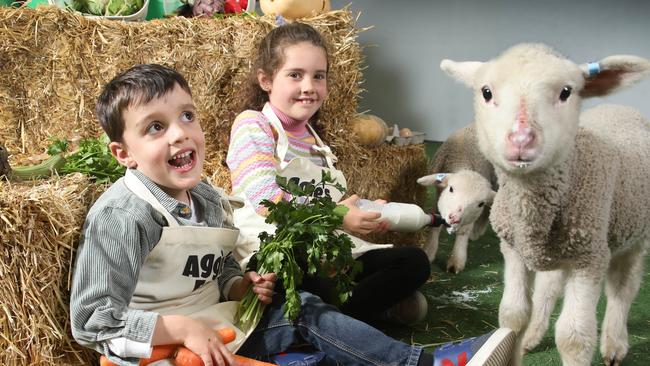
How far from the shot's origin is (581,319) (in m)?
2.07

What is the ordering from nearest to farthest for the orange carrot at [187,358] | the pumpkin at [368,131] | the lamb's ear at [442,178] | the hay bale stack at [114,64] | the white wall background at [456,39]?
the orange carrot at [187,358], the hay bale stack at [114,64], the lamb's ear at [442,178], the pumpkin at [368,131], the white wall background at [456,39]

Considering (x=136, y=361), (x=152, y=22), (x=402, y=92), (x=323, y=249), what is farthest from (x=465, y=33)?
(x=136, y=361)

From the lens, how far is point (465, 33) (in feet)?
22.5

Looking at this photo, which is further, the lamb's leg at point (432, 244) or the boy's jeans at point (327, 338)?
the lamb's leg at point (432, 244)

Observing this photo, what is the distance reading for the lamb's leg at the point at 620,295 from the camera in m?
2.51

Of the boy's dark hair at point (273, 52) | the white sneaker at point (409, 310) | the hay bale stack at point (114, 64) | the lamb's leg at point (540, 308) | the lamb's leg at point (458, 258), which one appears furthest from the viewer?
the lamb's leg at point (458, 258)

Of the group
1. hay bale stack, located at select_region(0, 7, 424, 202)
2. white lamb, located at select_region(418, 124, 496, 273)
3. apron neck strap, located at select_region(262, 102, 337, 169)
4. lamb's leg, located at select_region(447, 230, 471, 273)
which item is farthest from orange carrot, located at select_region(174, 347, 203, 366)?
lamb's leg, located at select_region(447, 230, 471, 273)

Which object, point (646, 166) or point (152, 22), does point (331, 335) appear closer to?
point (646, 166)

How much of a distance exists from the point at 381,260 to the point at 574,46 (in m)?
4.58

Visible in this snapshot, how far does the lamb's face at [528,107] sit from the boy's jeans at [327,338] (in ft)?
2.05

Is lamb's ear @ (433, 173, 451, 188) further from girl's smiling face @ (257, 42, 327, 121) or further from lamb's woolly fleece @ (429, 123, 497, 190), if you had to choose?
girl's smiling face @ (257, 42, 327, 121)

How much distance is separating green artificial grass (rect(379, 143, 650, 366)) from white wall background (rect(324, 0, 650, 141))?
9.45 ft

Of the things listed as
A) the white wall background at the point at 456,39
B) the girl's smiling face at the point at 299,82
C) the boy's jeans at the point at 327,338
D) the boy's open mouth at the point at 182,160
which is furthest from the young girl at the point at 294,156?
the white wall background at the point at 456,39

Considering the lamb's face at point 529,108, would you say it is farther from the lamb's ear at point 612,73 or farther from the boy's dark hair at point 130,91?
the boy's dark hair at point 130,91
